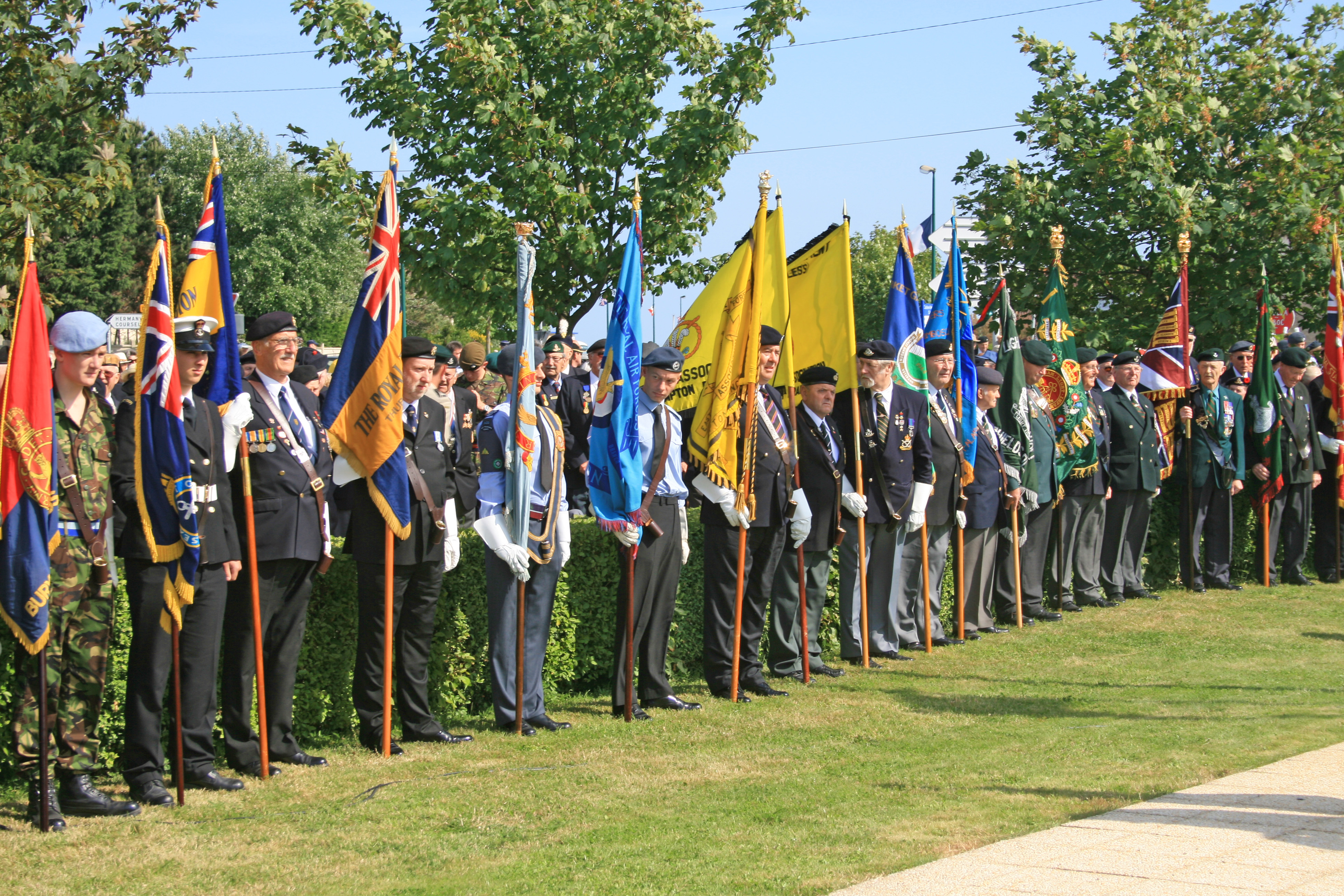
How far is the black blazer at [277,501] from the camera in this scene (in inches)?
270

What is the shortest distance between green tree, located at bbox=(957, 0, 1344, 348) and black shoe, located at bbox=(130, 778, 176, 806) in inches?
459

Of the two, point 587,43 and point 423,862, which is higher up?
point 587,43

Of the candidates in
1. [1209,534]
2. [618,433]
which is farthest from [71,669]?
[1209,534]

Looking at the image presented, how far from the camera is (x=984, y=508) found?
11242 millimetres

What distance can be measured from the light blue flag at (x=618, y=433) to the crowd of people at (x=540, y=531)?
0.39 ft

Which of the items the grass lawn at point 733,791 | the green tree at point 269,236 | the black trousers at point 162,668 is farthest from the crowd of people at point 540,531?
the green tree at point 269,236

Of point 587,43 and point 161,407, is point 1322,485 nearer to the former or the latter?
point 587,43

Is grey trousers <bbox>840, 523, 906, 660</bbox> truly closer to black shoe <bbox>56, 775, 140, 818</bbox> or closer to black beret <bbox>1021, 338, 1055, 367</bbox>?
→ black beret <bbox>1021, 338, 1055, 367</bbox>

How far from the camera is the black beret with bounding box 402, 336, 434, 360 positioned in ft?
24.9

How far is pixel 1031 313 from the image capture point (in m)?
16.4

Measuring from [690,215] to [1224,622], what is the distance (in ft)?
22.1

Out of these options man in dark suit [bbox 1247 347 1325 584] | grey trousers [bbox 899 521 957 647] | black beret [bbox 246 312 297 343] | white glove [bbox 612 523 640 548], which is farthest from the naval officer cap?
man in dark suit [bbox 1247 347 1325 584]

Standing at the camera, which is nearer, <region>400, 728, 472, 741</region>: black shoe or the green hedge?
the green hedge

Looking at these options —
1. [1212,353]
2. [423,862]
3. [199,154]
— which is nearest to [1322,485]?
[1212,353]
